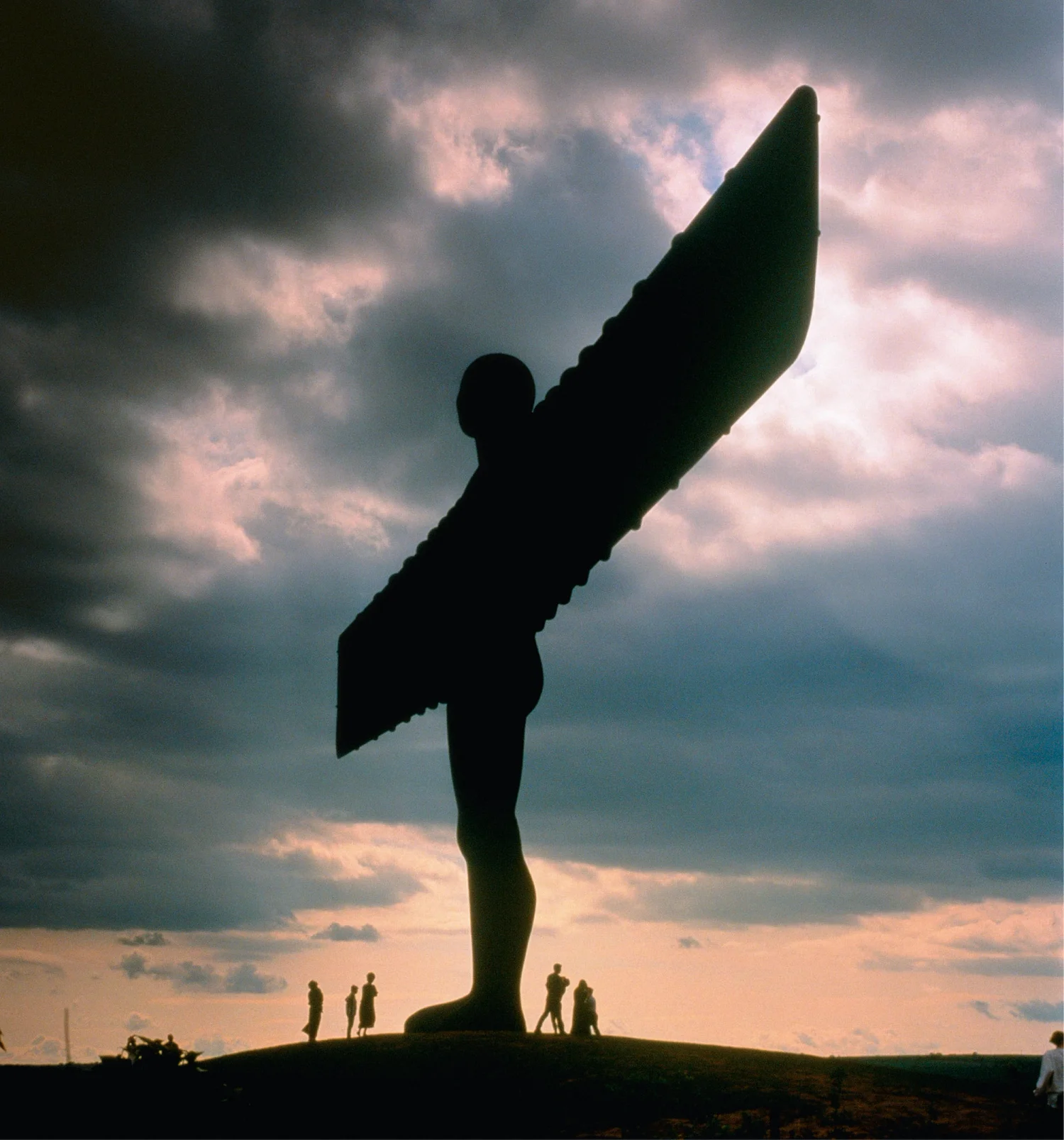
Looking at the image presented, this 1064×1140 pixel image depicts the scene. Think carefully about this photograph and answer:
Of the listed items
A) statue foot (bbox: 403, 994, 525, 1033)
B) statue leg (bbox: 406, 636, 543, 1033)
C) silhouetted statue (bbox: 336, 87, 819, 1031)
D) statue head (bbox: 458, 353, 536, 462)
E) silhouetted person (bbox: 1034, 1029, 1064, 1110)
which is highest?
statue head (bbox: 458, 353, 536, 462)

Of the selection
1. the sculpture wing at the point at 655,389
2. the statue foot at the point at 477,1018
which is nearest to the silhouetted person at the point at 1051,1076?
the statue foot at the point at 477,1018

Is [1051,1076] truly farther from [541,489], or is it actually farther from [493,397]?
[493,397]

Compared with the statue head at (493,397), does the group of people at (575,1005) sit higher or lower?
lower

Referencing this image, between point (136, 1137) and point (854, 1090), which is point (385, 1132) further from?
point (854, 1090)

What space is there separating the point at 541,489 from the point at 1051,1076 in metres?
6.98

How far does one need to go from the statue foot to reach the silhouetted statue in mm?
22

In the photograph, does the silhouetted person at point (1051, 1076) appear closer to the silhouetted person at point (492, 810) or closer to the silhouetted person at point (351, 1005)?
the silhouetted person at point (492, 810)

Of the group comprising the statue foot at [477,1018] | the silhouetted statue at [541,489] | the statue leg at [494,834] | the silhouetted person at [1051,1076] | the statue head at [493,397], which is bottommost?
the silhouetted person at [1051,1076]

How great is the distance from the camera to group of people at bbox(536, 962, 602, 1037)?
15141mm

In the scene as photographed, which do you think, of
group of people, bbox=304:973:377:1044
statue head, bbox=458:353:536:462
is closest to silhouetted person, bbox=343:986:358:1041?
group of people, bbox=304:973:377:1044

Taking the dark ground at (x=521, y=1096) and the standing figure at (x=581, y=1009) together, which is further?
the standing figure at (x=581, y=1009)

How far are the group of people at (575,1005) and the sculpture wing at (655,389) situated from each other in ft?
25.6

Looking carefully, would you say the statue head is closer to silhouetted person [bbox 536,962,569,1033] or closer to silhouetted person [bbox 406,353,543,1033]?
silhouetted person [bbox 406,353,543,1033]

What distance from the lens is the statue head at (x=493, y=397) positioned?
468 inches
